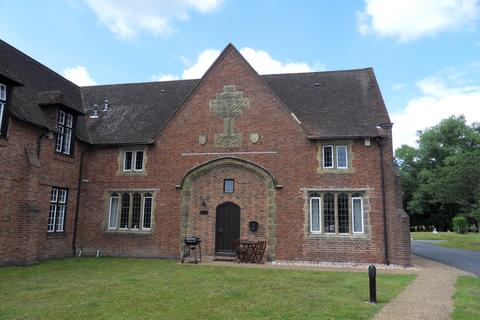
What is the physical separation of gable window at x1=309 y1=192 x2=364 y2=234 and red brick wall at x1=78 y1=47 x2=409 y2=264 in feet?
1.28

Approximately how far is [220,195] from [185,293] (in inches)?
358

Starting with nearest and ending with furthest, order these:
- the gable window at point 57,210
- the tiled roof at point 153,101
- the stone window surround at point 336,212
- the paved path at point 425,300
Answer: the paved path at point 425,300 < the stone window surround at point 336,212 < the tiled roof at point 153,101 < the gable window at point 57,210

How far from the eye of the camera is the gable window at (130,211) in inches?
767

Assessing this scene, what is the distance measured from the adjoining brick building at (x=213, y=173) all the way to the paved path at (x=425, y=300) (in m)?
3.57

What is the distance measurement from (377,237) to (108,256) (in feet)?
43.8

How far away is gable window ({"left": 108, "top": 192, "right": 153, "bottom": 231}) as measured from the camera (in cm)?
1948

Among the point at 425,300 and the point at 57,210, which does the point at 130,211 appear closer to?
the point at 57,210

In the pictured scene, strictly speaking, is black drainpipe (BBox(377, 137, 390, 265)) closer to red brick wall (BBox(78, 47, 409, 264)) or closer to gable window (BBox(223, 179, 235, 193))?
red brick wall (BBox(78, 47, 409, 264))

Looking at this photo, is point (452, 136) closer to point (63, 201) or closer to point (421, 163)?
point (421, 163)

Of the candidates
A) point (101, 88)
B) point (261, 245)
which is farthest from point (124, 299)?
point (101, 88)

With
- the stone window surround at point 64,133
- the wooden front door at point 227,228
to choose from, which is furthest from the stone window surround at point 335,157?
the stone window surround at point 64,133

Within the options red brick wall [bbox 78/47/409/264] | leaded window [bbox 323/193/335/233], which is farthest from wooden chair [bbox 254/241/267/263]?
leaded window [bbox 323/193/335/233]

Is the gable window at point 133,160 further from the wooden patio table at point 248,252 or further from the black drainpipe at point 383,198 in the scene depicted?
the black drainpipe at point 383,198

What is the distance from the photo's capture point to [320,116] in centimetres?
1917
